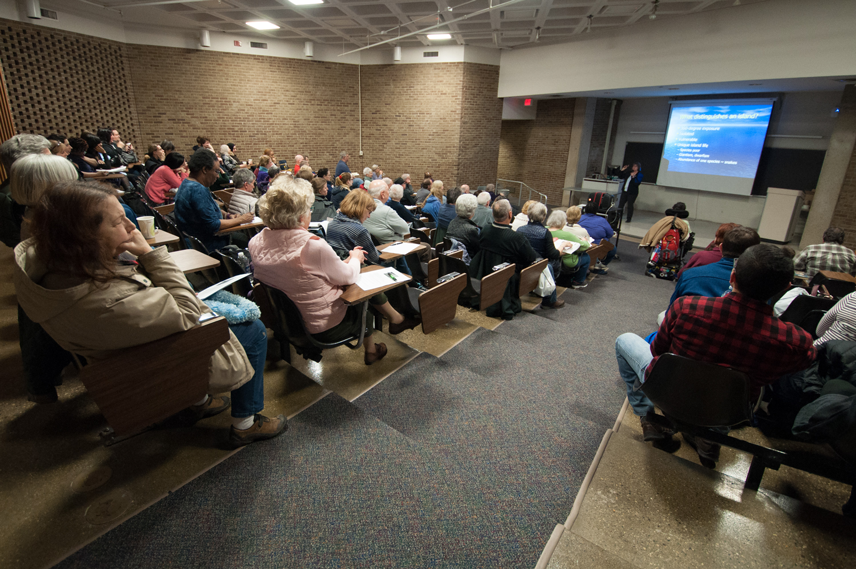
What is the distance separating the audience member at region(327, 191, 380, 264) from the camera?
2971 millimetres

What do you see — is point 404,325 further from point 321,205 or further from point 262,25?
point 262,25

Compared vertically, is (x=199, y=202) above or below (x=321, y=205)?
above

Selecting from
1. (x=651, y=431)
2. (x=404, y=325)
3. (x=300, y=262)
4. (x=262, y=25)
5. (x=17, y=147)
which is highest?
(x=262, y=25)

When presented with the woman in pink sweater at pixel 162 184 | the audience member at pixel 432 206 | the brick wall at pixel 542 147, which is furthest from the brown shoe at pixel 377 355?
the brick wall at pixel 542 147

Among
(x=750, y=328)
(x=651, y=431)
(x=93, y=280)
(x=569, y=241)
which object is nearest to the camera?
(x=93, y=280)

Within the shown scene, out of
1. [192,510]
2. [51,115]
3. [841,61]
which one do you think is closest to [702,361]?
[192,510]

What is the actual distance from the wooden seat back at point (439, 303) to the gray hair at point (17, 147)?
2.83 meters

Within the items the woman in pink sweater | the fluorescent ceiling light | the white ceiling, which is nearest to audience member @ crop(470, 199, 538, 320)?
the woman in pink sweater

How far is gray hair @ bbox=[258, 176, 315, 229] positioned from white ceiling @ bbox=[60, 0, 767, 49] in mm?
6537

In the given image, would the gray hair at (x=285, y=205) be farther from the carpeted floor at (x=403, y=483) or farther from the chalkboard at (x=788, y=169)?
the chalkboard at (x=788, y=169)

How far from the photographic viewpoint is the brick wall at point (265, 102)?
7.94 meters

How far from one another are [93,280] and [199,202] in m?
2.28

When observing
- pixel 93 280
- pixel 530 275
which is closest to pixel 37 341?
pixel 93 280

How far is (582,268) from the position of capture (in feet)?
17.5
